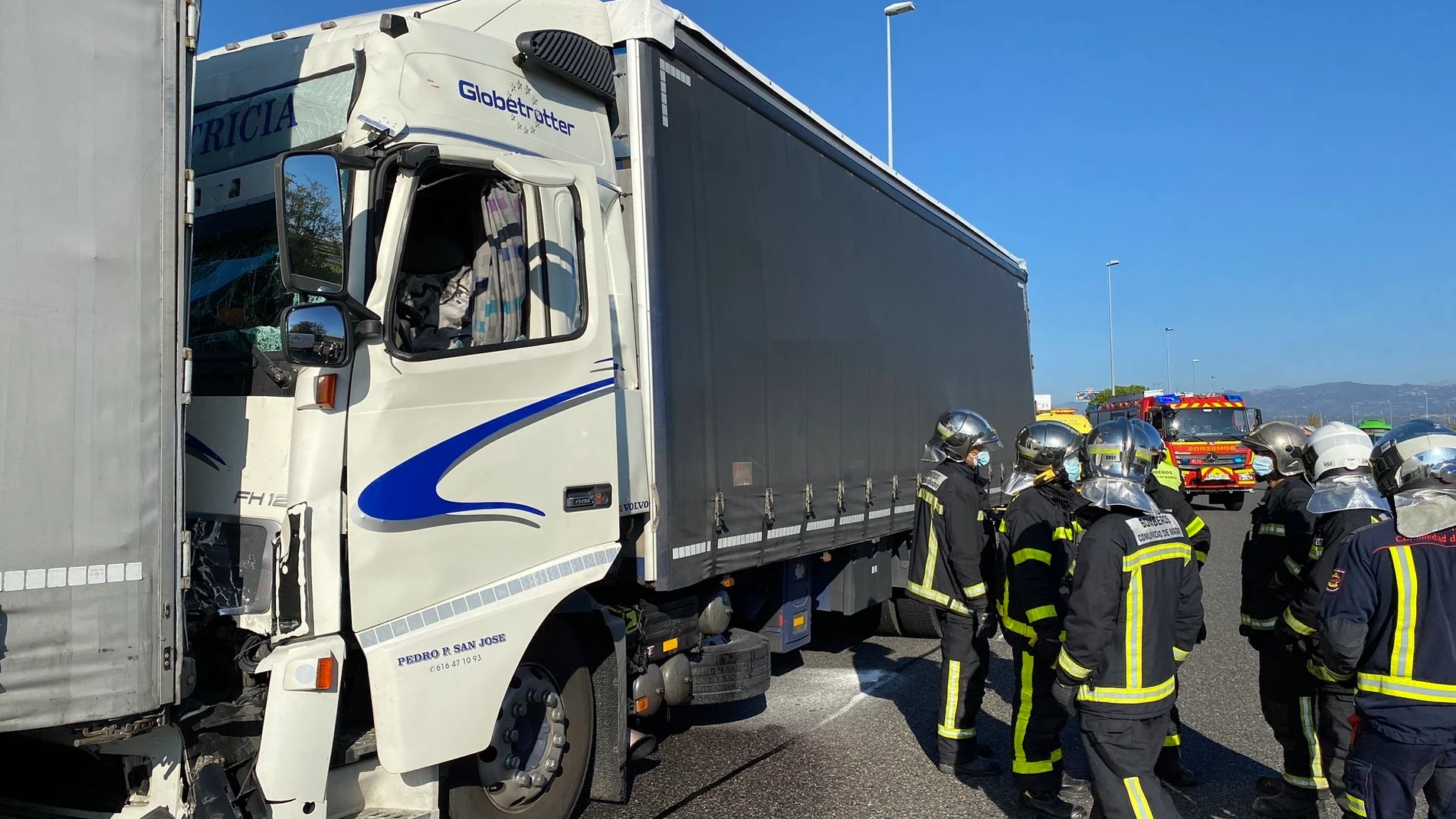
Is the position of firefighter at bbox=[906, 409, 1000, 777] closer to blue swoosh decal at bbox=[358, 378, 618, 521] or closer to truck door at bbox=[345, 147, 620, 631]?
truck door at bbox=[345, 147, 620, 631]

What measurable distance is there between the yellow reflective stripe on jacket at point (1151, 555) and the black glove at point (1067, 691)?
484 mm

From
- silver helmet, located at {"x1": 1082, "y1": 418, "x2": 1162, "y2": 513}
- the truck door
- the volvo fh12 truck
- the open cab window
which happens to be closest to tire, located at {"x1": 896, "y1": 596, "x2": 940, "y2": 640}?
the volvo fh12 truck

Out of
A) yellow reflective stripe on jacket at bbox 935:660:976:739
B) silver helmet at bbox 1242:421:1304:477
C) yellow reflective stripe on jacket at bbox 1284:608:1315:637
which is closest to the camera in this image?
yellow reflective stripe on jacket at bbox 1284:608:1315:637

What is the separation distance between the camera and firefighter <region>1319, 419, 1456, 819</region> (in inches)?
140

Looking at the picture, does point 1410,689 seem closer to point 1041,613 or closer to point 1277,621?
point 1277,621

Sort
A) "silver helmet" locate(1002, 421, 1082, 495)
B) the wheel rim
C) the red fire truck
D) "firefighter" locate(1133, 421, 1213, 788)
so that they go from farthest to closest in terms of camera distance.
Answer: the red fire truck < "silver helmet" locate(1002, 421, 1082, 495) < "firefighter" locate(1133, 421, 1213, 788) < the wheel rim

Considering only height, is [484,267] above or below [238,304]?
above

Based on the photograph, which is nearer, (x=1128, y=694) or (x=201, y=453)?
(x=201, y=453)

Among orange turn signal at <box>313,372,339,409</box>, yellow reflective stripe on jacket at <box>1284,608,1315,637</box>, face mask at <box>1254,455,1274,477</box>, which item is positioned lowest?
yellow reflective stripe on jacket at <box>1284,608,1315,637</box>

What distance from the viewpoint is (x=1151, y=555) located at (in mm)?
4008

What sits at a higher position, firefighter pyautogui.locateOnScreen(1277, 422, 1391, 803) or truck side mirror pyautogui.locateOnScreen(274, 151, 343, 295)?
truck side mirror pyautogui.locateOnScreen(274, 151, 343, 295)

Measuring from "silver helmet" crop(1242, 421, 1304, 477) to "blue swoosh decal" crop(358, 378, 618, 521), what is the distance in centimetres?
429

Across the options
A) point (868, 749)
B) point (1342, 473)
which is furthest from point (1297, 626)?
point (868, 749)

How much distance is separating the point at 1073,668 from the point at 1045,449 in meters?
2.18
